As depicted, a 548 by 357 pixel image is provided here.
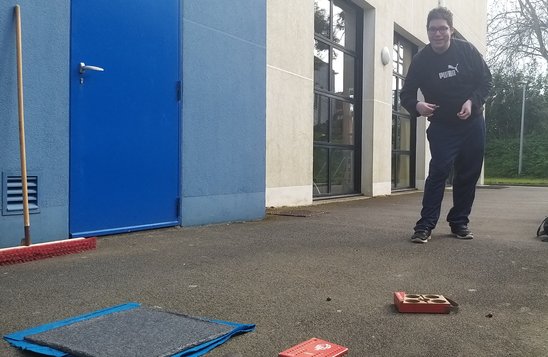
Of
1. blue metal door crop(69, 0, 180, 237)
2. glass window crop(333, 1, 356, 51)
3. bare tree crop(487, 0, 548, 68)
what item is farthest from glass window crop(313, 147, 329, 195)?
bare tree crop(487, 0, 548, 68)

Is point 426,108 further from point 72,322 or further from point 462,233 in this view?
point 72,322

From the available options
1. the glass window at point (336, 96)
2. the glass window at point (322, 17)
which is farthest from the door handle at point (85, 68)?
the glass window at point (322, 17)

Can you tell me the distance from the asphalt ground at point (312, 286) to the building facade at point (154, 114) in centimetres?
40

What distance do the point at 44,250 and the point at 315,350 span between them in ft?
7.73

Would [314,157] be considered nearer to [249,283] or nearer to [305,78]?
[305,78]

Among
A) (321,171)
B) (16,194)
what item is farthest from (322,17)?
(16,194)

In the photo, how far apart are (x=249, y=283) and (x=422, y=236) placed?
2.04 meters

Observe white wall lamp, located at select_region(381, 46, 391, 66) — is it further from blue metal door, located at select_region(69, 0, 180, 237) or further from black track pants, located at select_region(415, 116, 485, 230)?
blue metal door, located at select_region(69, 0, 180, 237)

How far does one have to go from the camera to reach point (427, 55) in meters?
4.71

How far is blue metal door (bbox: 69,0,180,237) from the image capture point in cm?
407

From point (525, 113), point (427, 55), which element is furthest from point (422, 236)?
point (525, 113)

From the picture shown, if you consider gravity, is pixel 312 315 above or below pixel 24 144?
below

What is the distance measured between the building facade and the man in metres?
1.97

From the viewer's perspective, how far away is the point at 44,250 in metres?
3.50
